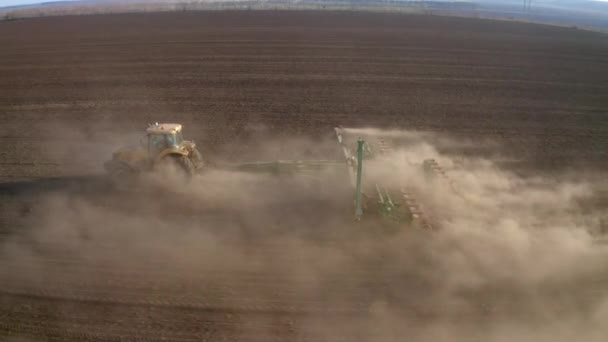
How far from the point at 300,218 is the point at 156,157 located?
371 centimetres

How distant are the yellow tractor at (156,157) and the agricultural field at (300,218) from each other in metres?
0.44

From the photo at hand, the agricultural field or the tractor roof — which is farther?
the tractor roof

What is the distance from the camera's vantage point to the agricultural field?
791 cm

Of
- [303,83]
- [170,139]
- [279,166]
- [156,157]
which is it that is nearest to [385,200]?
[279,166]

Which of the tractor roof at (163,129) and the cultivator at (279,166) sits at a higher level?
the tractor roof at (163,129)

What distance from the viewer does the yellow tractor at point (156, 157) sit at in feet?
39.0

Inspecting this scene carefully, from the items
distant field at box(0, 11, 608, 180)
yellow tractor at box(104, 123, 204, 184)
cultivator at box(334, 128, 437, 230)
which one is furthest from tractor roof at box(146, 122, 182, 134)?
cultivator at box(334, 128, 437, 230)

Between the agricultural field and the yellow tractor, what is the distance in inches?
17.2

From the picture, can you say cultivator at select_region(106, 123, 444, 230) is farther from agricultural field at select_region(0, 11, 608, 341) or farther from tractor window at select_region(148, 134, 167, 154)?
agricultural field at select_region(0, 11, 608, 341)

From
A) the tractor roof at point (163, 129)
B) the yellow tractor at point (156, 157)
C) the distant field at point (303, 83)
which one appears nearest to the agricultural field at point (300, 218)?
the distant field at point (303, 83)

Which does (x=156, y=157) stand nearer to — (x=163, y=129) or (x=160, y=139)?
(x=160, y=139)

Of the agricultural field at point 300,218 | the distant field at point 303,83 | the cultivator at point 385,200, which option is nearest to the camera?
the agricultural field at point 300,218

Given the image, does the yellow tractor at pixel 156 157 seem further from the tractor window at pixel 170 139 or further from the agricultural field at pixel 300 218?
the agricultural field at pixel 300 218

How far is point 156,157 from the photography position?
11.9m
